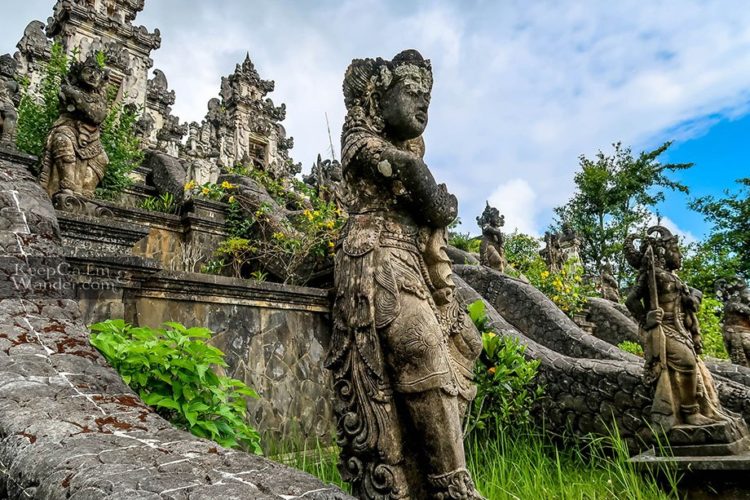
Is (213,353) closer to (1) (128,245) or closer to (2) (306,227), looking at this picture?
(1) (128,245)

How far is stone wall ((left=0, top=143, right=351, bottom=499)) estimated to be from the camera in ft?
4.41

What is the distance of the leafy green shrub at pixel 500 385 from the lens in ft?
13.9

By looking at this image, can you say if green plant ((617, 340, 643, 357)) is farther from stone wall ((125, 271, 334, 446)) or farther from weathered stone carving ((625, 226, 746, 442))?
stone wall ((125, 271, 334, 446))

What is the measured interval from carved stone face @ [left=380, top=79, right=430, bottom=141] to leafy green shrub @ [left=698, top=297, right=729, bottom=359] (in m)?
9.45

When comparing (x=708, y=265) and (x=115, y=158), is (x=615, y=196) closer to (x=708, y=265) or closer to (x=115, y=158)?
(x=708, y=265)

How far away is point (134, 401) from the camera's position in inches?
77.6

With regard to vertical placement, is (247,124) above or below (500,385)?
above

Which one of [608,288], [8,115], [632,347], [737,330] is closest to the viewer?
[8,115]

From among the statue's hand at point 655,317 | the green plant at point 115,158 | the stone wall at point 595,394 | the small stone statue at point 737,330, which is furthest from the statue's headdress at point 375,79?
the small stone statue at point 737,330

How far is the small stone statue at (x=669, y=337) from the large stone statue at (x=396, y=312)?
210 centimetres

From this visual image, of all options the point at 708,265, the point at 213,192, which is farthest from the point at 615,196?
the point at 213,192

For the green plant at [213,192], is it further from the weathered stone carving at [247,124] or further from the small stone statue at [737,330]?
the weathered stone carving at [247,124]

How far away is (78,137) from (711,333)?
12.2m

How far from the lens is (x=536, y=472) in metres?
3.62
